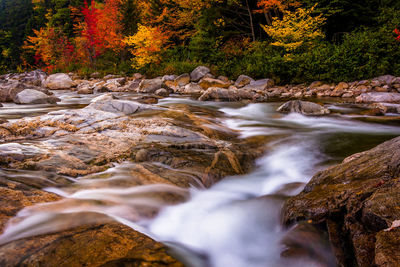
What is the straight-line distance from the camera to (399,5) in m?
15.6

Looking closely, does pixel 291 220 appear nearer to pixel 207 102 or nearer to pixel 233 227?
pixel 233 227

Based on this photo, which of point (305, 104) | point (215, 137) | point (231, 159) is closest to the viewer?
point (231, 159)

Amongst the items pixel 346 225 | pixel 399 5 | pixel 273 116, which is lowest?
pixel 273 116

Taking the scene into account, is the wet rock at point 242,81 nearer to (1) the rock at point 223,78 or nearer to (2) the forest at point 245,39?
(2) the forest at point 245,39

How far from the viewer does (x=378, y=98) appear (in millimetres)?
9602

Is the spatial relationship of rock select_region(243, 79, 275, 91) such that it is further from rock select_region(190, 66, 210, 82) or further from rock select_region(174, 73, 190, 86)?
rock select_region(174, 73, 190, 86)

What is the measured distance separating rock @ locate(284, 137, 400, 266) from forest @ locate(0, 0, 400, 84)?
11.9 metres

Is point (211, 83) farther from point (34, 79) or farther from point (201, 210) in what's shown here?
point (34, 79)

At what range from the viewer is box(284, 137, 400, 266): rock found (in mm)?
1449

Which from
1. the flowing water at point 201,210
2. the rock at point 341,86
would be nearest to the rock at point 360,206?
the flowing water at point 201,210

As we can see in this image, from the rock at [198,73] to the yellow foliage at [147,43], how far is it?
215 inches

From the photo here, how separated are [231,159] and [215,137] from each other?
110cm

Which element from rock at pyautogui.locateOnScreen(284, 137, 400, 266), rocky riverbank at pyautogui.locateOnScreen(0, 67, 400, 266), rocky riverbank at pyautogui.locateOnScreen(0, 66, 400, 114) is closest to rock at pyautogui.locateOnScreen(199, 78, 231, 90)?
rocky riverbank at pyautogui.locateOnScreen(0, 66, 400, 114)

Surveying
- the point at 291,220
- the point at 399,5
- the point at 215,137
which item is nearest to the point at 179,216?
the point at 291,220
